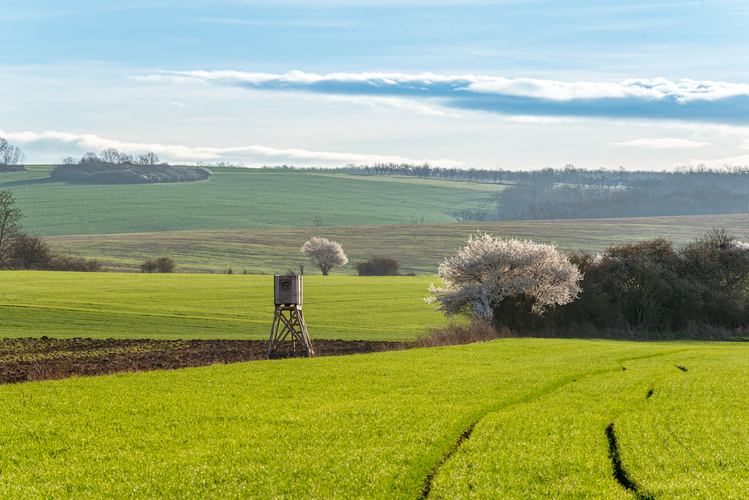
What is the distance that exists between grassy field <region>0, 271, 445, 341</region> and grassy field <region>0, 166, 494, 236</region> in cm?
7665

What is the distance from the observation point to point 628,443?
40.5 feet

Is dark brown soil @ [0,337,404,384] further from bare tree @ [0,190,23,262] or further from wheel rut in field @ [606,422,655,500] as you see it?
bare tree @ [0,190,23,262]

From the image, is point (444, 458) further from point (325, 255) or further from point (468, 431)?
point (325, 255)

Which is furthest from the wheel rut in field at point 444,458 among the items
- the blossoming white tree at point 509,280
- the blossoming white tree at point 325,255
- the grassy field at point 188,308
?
the blossoming white tree at point 325,255

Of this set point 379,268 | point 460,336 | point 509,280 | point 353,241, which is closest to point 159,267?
point 379,268

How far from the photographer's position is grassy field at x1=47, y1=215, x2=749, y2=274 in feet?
329

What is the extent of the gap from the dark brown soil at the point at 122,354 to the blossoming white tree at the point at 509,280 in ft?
34.0

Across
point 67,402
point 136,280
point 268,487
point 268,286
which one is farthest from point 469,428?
point 136,280

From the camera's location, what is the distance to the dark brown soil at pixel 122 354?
24.2 meters

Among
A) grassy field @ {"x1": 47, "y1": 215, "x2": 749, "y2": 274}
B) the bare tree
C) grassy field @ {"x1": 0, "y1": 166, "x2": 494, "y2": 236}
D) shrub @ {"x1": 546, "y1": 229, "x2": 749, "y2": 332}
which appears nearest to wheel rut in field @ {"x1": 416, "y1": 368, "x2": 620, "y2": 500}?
shrub @ {"x1": 546, "y1": 229, "x2": 749, "y2": 332}

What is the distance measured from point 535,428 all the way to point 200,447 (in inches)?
286

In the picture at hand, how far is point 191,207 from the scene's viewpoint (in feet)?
516

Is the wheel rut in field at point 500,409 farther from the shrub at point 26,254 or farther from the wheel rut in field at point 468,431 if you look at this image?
the shrub at point 26,254

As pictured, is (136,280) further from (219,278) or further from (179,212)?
(179,212)
